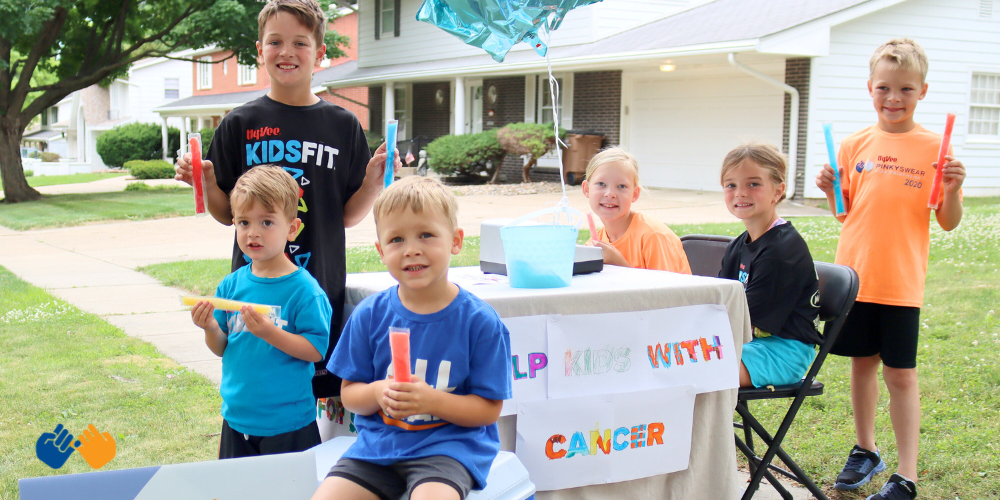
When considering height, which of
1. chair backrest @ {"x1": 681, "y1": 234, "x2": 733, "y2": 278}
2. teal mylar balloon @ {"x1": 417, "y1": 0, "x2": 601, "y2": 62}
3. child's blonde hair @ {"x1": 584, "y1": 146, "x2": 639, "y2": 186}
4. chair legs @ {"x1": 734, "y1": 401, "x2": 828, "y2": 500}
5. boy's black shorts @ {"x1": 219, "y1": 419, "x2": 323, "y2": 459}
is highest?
teal mylar balloon @ {"x1": 417, "y1": 0, "x2": 601, "y2": 62}

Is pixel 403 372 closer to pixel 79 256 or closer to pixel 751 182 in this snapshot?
pixel 751 182

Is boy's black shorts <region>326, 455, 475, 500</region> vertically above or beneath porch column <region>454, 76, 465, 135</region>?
beneath

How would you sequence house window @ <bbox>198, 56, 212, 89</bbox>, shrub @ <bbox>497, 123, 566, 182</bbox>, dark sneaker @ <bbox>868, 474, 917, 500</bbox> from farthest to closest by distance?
house window @ <bbox>198, 56, 212, 89</bbox> < shrub @ <bbox>497, 123, 566, 182</bbox> < dark sneaker @ <bbox>868, 474, 917, 500</bbox>

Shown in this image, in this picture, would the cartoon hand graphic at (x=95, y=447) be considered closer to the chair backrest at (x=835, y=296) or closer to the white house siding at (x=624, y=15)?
the chair backrest at (x=835, y=296)

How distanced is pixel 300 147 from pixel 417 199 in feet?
2.83

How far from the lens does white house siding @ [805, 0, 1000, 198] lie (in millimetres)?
14641

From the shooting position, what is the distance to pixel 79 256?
10.2m

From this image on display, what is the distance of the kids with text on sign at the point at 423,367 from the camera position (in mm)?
2133

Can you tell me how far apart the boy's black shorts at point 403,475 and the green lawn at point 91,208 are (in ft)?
44.3

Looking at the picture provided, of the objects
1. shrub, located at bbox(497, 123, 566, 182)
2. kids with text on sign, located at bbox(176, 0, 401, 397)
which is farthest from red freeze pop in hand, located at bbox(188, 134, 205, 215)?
shrub, located at bbox(497, 123, 566, 182)

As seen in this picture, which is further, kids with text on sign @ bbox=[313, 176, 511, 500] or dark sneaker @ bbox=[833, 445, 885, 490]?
dark sneaker @ bbox=[833, 445, 885, 490]

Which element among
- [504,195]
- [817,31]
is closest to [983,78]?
[817,31]

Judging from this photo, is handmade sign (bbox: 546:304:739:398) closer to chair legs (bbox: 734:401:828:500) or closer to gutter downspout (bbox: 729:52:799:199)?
chair legs (bbox: 734:401:828:500)

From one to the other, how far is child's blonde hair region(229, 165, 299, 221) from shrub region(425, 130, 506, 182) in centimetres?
1631
